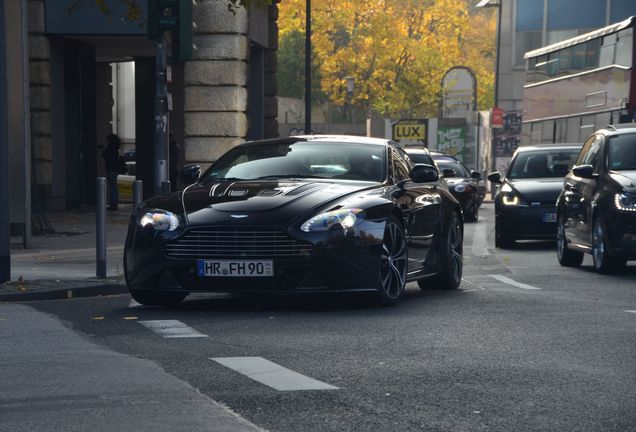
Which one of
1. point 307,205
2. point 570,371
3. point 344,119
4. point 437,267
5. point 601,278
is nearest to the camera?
point 570,371

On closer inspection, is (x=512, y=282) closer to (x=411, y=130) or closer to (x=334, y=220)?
(x=334, y=220)

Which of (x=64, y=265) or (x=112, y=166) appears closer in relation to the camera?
(x=64, y=265)

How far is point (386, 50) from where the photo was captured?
70250 millimetres

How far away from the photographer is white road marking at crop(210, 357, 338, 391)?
275 inches

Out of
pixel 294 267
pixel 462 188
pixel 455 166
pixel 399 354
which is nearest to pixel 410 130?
pixel 455 166

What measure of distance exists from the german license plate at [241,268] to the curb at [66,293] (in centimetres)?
201

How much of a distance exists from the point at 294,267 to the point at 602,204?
20.2ft

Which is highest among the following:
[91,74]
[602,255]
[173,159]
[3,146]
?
[91,74]

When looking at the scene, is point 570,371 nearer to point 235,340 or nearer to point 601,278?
point 235,340

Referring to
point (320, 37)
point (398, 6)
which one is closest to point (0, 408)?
point (320, 37)

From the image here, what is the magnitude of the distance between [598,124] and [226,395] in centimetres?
2188

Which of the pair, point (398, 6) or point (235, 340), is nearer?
point (235, 340)

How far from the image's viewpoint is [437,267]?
1281 centimetres

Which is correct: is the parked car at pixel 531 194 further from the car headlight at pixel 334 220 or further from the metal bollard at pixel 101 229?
the car headlight at pixel 334 220
